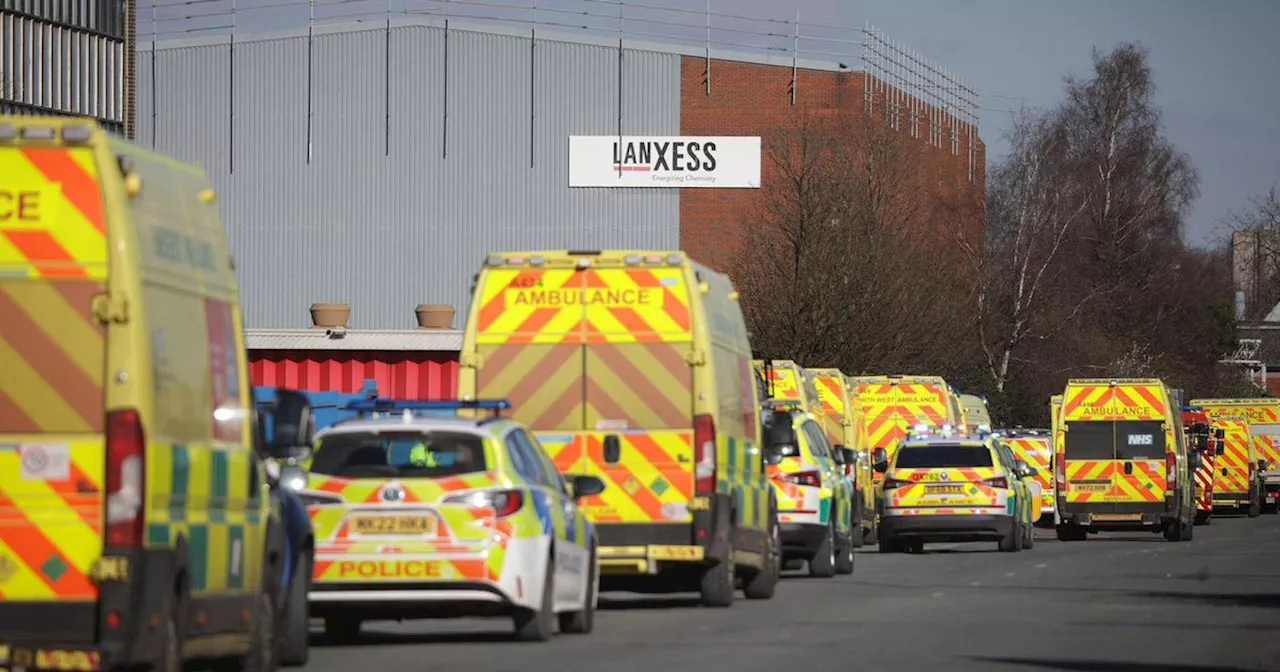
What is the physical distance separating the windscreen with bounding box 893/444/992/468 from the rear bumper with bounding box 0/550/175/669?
82.0 feet

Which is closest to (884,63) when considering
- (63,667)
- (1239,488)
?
(1239,488)

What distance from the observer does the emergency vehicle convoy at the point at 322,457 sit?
1042cm

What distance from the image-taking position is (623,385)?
2002cm

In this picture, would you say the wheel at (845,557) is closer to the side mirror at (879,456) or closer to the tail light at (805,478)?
the tail light at (805,478)

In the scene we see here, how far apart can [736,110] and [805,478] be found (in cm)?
5077

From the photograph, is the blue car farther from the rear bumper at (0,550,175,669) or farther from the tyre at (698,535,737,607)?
the tyre at (698,535,737,607)

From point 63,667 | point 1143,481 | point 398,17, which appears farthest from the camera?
point 398,17

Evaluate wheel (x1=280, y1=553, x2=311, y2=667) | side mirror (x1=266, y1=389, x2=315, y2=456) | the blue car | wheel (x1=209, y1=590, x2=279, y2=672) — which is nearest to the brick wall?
wheel (x1=280, y1=553, x2=311, y2=667)

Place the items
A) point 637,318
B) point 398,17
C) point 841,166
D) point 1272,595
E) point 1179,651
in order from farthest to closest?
point 398,17
point 841,166
point 1272,595
point 637,318
point 1179,651

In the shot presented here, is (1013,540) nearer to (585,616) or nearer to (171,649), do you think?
(585,616)

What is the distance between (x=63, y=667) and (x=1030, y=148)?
234ft

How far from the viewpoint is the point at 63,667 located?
10383 mm

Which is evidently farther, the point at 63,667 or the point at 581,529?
the point at 581,529

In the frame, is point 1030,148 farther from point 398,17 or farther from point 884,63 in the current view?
point 398,17
